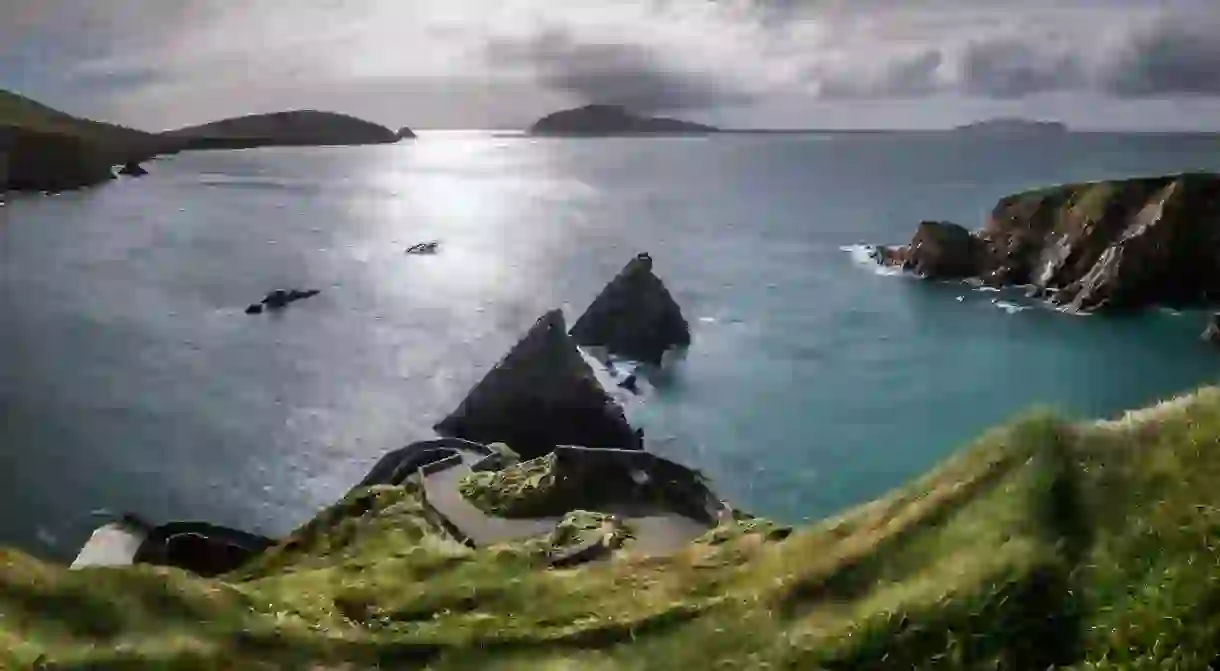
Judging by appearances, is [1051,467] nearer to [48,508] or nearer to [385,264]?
[48,508]

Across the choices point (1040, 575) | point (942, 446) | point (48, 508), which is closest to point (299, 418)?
point (48, 508)

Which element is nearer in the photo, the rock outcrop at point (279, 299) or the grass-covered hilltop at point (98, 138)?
the grass-covered hilltop at point (98, 138)

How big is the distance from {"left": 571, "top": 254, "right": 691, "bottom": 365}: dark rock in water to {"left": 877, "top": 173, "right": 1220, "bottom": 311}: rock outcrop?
29.1 ft

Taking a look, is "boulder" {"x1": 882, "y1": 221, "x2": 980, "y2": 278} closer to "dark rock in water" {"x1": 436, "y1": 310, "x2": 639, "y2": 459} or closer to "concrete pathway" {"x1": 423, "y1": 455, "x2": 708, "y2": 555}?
"dark rock in water" {"x1": 436, "y1": 310, "x2": 639, "y2": 459}

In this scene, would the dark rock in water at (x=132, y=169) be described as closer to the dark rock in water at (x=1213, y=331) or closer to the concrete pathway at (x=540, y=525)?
the concrete pathway at (x=540, y=525)

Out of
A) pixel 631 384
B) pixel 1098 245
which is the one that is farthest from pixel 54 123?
pixel 1098 245

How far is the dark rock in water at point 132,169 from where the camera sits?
117 feet

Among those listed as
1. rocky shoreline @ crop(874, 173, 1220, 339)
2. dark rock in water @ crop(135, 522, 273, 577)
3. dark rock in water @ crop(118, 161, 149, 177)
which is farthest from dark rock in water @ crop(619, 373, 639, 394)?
dark rock in water @ crop(118, 161, 149, 177)

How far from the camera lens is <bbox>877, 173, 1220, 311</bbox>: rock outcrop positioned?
3331 centimetres

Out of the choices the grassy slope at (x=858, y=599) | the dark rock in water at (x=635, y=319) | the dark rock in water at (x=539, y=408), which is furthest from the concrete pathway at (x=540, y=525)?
the dark rock in water at (x=635, y=319)

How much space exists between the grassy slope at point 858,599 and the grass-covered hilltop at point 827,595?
0.02 metres

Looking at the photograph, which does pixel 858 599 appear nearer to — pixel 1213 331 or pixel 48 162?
pixel 1213 331

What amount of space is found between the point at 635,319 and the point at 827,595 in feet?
85.0

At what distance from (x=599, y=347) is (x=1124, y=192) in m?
20.1
